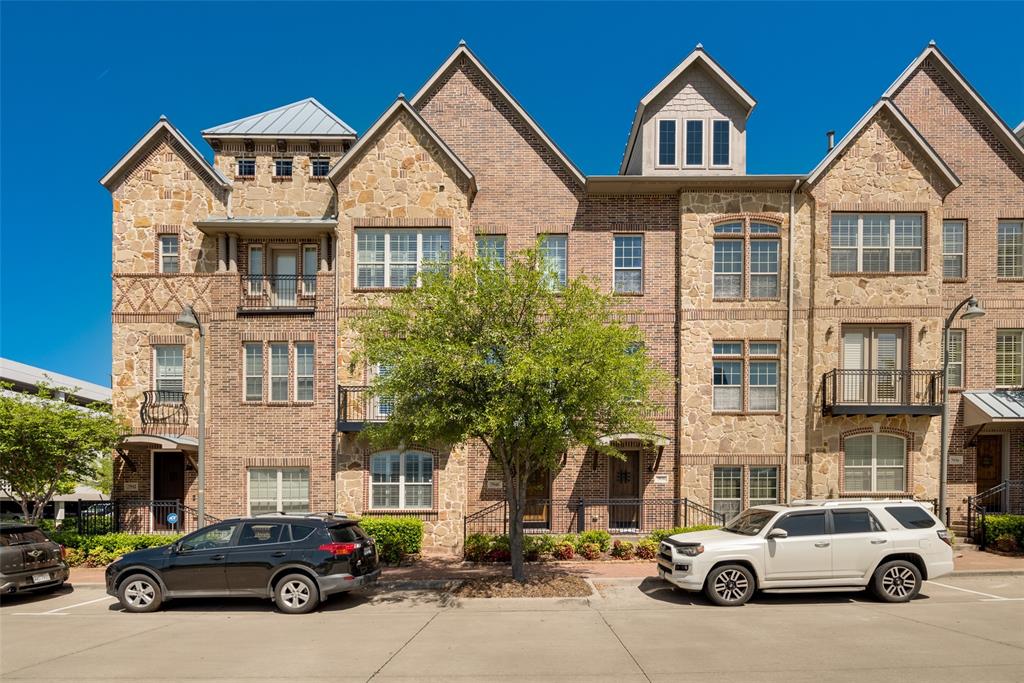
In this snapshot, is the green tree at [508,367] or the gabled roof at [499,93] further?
the gabled roof at [499,93]

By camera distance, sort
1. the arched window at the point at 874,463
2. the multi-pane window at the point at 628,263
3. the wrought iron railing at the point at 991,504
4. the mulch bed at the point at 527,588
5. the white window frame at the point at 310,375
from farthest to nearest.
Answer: the multi-pane window at the point at 628,263 < the white window frame at the point at 310,375 < the arched window at the point at 874,463 < the wrought iron railing at the point at 991,504 < the mulch bed at the point at 527,588

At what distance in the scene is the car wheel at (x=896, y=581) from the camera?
11211 mm

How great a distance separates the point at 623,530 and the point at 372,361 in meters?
9.56

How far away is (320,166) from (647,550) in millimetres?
15812

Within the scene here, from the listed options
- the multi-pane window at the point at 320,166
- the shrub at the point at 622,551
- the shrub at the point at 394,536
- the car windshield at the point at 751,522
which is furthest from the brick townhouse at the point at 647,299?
the car windshield at the point at 751,522

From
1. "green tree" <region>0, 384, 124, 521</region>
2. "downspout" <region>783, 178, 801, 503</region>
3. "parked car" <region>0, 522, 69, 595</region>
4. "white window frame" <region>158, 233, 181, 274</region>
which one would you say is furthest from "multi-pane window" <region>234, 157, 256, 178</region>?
"downspout" <region>783, 178, 801, 503</region>

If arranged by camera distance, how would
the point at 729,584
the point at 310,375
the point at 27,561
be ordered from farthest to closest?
the point at 310,375
the point at 27,561
the point at 729,584

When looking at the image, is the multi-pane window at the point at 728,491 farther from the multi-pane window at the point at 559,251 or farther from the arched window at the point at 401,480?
the arched window at the point at 401,480

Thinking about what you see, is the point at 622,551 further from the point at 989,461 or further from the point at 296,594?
the point at 989,461

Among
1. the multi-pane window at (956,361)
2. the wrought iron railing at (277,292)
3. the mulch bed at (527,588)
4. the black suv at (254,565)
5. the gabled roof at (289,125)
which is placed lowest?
the mulch bed at (527,588)

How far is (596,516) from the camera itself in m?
17.5

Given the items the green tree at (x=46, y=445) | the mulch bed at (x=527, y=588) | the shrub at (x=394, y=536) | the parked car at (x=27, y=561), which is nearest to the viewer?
the parked car at (x=27, y=561)

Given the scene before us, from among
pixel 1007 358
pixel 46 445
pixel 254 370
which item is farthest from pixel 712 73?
pixel 46 445

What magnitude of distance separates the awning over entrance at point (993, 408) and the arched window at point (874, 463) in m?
2.08
